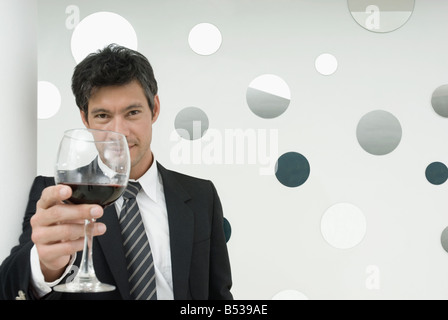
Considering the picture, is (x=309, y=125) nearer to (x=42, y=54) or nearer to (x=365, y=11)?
(x=365, y=11)

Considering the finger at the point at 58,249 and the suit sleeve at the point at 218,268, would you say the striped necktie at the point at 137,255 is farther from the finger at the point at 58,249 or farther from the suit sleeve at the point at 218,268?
the finger at the point at 58,249

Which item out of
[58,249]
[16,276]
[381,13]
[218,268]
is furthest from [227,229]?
[58,249]

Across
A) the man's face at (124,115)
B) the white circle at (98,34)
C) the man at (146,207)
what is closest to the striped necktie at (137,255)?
the man at (146,207)

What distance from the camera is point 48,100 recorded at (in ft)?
7.76

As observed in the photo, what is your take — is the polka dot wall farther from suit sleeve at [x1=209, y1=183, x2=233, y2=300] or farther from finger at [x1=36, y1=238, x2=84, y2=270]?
finger at [x1=36, y1=238, x2=84, y2=270]

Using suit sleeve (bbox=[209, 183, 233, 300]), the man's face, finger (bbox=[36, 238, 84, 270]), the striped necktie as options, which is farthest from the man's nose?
finger (bbox=[36, 238, 84, 270])

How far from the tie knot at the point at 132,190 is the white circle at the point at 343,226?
50.2 inches

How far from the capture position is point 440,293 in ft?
8.54

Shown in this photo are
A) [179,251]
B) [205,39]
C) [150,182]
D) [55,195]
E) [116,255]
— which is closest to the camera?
[55,195]

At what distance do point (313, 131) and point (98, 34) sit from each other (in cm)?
112

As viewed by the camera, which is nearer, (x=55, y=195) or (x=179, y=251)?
(x=55, y=195)

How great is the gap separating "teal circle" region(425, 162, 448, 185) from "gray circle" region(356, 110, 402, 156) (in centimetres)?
21

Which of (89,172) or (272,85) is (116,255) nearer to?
(89,172)

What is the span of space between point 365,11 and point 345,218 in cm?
102
